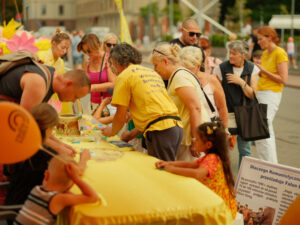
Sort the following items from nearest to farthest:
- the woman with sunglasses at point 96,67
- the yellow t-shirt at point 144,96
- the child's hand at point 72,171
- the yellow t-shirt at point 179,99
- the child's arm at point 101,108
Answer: the child's hand at point 72,171, the yellow t-shirt at point 144,96, the yellow t-shirt at point 179,99, the child's arm at point 101,108, the woman with sunglasses at point 96,67

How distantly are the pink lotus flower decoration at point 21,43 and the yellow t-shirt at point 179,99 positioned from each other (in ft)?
8.91

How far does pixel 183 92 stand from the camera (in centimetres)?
474

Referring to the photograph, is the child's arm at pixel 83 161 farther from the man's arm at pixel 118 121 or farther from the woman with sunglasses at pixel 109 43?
the woman with sunglasses at pixel 109 43

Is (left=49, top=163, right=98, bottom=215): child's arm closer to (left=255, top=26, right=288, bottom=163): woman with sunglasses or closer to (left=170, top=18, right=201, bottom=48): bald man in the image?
(left=170, top=18, right=201, bottom=48): bald man

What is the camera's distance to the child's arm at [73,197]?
3.16m

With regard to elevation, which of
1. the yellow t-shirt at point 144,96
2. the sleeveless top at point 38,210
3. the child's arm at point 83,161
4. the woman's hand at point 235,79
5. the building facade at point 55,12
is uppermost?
the yellow t-shirt at point 144,96

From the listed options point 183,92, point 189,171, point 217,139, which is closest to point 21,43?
point 183,92

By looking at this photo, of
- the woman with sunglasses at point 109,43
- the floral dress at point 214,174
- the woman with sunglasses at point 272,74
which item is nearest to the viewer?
the floral dress at point 214,174

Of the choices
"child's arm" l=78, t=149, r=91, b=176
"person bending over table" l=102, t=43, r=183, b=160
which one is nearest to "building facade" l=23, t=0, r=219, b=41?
"person bending over table" l=102, t=43, r=183, b=160

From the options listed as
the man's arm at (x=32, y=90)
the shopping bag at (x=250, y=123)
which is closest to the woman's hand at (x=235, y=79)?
the shopping bag at (x=250, y=123)

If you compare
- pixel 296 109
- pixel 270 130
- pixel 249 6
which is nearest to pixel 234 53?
pixel 270 130

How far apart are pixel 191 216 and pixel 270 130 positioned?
12.2ft

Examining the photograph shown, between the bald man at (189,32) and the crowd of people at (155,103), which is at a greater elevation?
the bald man at (189,32)

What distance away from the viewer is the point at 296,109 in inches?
550
